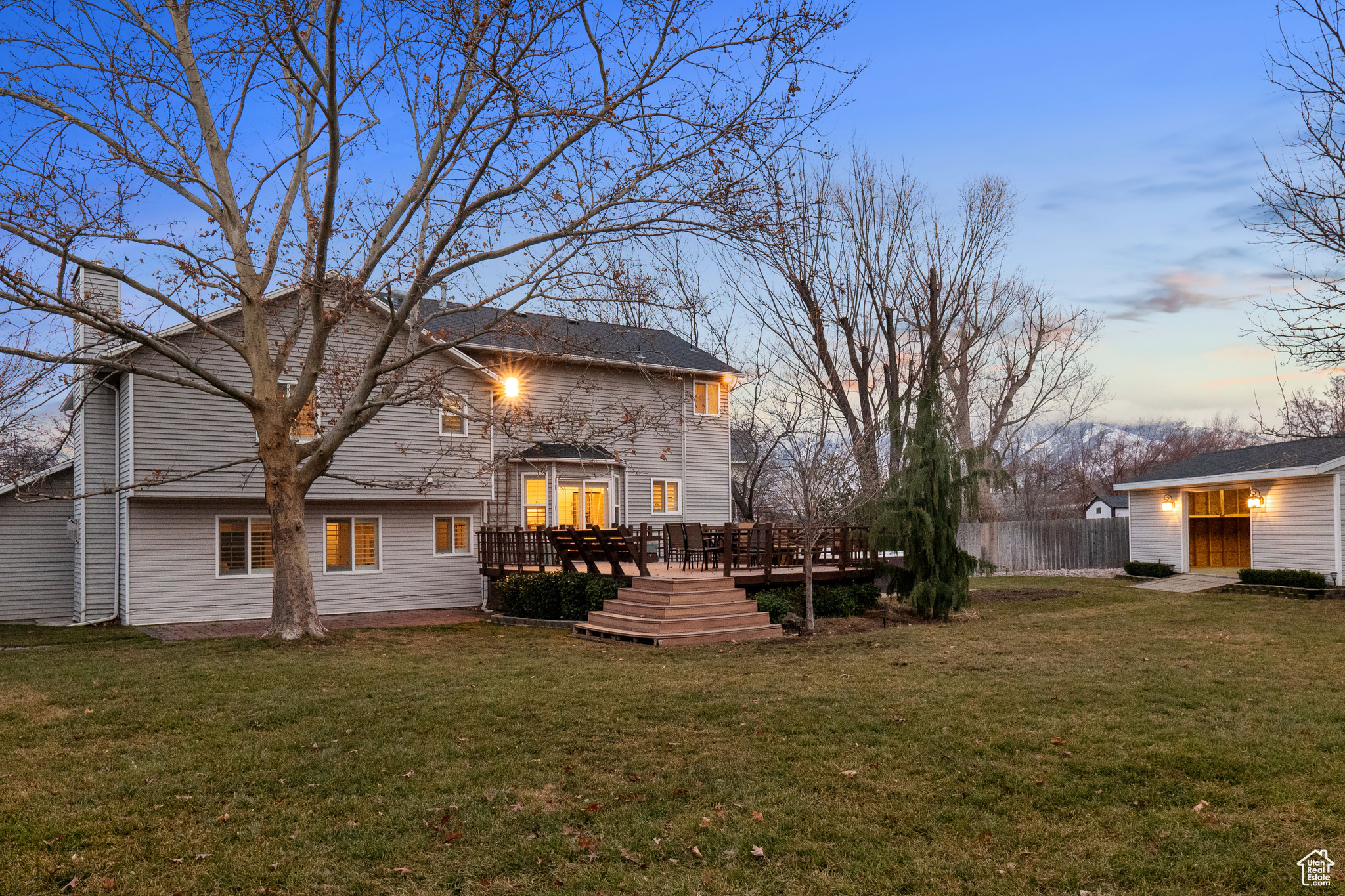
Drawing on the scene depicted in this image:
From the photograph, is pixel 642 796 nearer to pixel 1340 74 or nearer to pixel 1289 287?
pixel 1289 287

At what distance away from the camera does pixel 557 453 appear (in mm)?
20062

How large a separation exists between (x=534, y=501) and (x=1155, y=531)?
17.0 m

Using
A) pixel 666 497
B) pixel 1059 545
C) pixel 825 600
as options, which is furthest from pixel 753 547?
pixel 1059 545

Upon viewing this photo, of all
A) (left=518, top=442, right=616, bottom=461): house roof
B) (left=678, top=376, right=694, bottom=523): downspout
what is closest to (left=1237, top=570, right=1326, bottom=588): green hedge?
(left=678, top=376, right=694, bottom=523): downspout

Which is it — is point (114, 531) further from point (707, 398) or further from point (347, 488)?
point (707, 398)

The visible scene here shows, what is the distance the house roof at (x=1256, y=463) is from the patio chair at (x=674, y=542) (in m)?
13.6

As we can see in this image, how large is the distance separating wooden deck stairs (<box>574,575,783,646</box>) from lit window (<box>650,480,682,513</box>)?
824 centimetres

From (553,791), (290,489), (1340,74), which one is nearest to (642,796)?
(553,791)

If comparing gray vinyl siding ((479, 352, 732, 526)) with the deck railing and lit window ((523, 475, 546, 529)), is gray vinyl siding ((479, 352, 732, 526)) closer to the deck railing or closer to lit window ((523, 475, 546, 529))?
lit window ((523, 475, 546, 529))

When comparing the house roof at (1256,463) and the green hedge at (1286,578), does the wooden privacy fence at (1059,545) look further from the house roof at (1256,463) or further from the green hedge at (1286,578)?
the green hedge at (1286,578)

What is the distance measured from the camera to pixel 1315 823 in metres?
4.94

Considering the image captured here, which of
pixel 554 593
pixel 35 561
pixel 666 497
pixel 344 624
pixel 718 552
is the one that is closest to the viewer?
pixel 554 593

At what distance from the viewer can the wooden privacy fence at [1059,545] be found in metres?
28.5

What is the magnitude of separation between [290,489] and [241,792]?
26.7 ft
